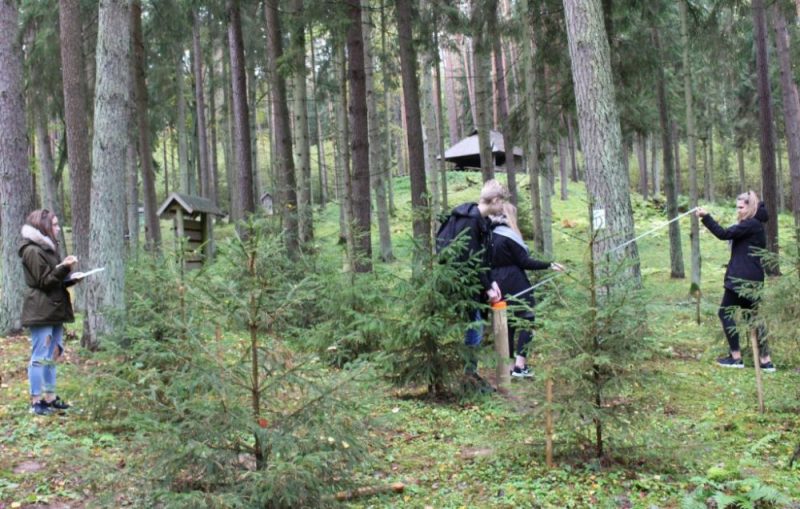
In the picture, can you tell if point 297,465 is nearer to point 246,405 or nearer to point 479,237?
point 246,405

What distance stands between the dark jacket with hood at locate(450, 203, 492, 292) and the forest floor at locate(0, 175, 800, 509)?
0.71m

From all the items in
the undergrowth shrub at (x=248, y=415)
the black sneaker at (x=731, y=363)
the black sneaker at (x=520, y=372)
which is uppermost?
the undergrowth shrub at (x=248, y=415)

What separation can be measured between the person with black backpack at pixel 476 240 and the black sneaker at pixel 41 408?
11.4 ft

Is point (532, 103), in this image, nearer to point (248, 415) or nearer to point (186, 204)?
point (186, 204)

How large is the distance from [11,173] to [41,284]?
3920 millimetres

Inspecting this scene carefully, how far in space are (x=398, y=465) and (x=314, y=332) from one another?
7.45ft

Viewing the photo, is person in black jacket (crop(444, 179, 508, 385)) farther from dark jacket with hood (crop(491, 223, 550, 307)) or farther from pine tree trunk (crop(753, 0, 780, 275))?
pine tree trunk (crop(753, 0, 780, 275))

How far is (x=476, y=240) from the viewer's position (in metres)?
5.40

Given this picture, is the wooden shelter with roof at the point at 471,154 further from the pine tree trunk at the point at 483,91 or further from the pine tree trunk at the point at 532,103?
the pine tree trunk at the point at 532,103

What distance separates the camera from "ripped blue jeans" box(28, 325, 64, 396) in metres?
5.12

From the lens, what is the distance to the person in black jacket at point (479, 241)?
17.6 ft

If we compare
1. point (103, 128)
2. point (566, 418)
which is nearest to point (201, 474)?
point (566, 418)

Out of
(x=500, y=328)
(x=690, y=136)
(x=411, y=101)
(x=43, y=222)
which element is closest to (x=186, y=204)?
(x=411, y=101)

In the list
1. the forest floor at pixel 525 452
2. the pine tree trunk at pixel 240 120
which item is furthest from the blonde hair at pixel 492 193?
the pine tree trunk at pixel 240 120
